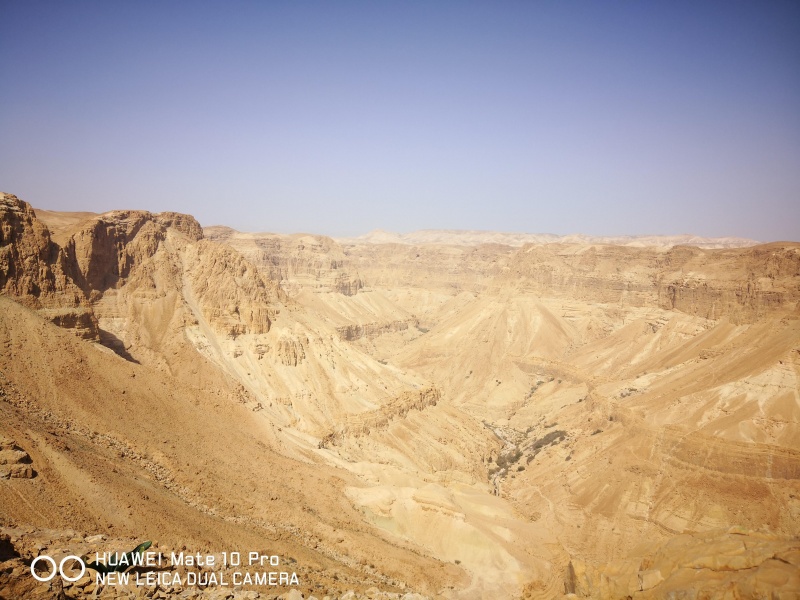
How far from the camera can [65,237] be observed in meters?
52.6

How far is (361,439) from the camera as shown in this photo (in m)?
52.8

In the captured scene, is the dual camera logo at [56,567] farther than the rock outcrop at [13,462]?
No

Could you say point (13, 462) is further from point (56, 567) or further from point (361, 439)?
point (361, 439)

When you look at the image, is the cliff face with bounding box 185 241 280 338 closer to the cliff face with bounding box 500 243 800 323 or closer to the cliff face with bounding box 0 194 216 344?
the cliff face with bounding box 0 194 216 344

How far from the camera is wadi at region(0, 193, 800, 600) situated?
68.8 ft

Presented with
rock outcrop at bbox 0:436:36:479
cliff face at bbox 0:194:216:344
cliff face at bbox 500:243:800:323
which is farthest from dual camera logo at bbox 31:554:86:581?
cliff face at bbox 500:243:800:323

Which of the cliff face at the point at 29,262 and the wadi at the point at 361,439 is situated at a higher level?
the cliff face at the point at 29,262

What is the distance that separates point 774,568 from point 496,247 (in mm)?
160143

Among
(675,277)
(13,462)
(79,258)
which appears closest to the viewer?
(13,462)

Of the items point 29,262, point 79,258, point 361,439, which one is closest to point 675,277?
point 361,439

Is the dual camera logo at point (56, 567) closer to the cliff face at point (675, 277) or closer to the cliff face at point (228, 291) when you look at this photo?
the cliff face at point (228, 291)

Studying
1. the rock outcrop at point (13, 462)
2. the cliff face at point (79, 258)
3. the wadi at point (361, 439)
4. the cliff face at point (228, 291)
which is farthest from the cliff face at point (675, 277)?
the cliff face at point (79, 258)

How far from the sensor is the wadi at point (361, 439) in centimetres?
2097

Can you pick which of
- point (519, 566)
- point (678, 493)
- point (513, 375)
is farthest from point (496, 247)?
point (519, 566)
